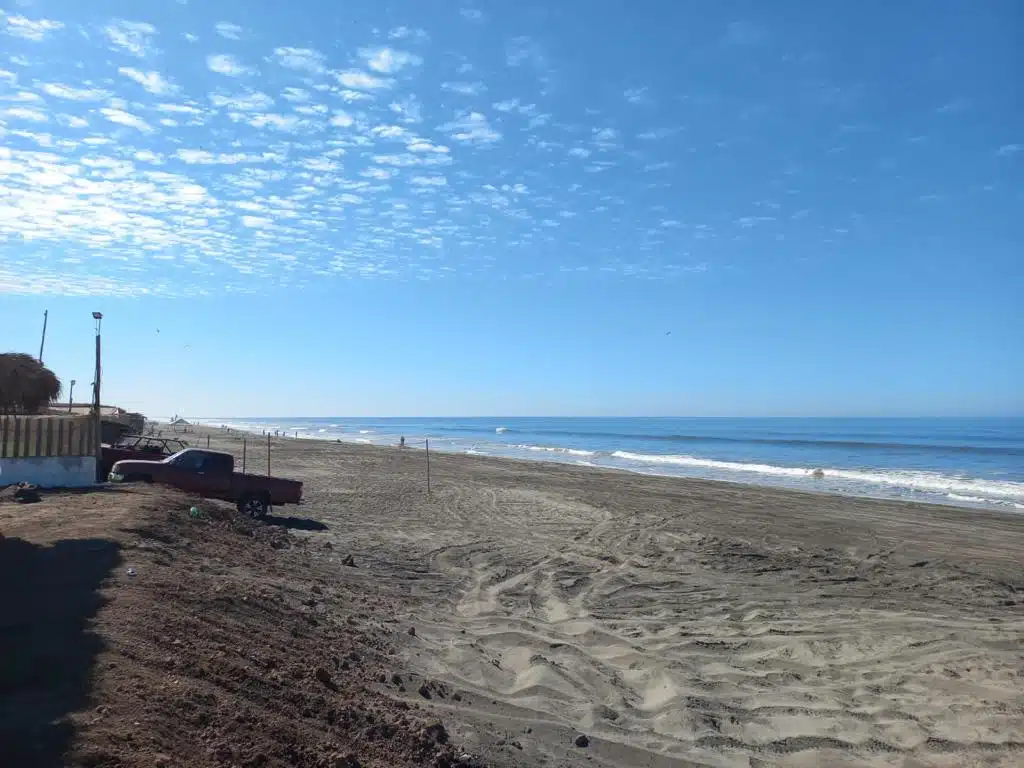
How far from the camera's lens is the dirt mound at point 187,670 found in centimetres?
397

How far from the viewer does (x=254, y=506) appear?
1722 centimetres

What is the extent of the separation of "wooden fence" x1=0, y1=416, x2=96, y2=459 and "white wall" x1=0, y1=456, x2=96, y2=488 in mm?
116

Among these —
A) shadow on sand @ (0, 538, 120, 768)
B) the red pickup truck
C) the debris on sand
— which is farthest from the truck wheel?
shadow on sand @ (0, 538, 120, 768)

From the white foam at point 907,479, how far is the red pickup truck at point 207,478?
84.3 feet

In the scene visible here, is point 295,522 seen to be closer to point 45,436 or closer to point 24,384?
point 45,436

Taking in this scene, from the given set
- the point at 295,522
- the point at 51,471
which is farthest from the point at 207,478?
the point at 51,471

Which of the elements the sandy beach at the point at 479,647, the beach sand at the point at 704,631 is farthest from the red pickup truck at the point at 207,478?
the beach sand at the point at 704,631

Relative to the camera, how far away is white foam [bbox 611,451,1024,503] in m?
29.8

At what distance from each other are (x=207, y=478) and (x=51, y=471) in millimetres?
3111

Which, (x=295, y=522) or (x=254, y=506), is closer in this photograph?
(x=295, y=522)

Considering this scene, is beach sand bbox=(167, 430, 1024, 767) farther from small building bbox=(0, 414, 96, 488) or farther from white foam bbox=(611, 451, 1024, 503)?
white foam bbox=(611, 451, 1024, 503)

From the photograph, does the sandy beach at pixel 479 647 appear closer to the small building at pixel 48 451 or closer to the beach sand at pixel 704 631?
the beach sand at pixel 704 631

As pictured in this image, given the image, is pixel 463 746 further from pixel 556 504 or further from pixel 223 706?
pixel 556 504

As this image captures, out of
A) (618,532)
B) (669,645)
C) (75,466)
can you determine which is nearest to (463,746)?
(669,645)
